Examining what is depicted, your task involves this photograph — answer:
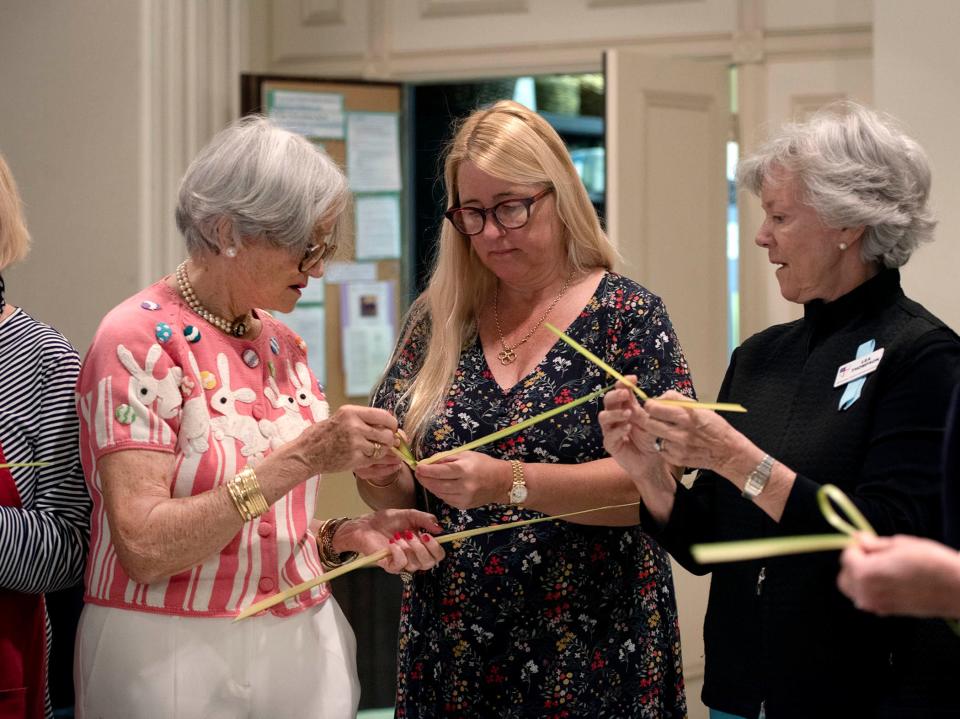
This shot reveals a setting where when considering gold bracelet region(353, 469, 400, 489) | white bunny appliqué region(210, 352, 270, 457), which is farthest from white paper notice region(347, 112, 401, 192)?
white bunny appliqué region(210, 352, 270, 457)

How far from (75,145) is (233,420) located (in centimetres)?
271

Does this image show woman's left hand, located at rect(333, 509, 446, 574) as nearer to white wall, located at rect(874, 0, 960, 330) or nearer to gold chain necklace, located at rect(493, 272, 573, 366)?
gold chain necklace, located at rect(493, 272, 573, 366)

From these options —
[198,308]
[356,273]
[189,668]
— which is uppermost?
[356,273]

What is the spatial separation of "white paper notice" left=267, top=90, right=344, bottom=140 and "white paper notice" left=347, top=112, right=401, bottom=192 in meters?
0.06

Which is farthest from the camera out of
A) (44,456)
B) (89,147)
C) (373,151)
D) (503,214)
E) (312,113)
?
(373,151)

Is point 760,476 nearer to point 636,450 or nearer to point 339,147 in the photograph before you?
point 636,450

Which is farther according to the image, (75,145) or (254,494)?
(75,145)

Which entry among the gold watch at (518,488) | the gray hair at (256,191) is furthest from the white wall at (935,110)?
the gray hair at (256,191)

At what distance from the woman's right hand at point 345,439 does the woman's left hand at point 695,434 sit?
1.43ft

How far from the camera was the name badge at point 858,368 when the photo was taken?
1824mm

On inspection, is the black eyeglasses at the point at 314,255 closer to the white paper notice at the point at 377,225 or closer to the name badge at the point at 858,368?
the name badge at the point at 858,368

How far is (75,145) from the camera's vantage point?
13.8 feet

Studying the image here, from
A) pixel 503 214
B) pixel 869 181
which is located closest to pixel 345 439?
pixel 503 214

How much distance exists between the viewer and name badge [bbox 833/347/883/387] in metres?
1.82
